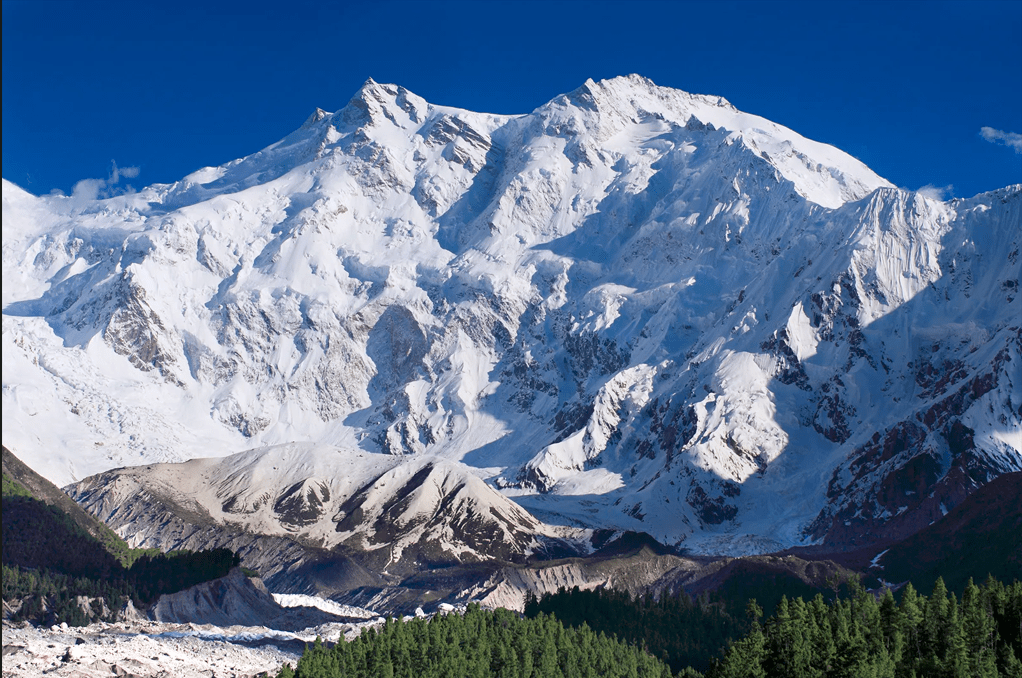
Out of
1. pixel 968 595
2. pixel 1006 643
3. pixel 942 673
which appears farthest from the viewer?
pixel 968 595

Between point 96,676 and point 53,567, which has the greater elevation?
point 53,567

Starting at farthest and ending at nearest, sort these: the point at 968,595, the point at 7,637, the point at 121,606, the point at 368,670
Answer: the point at 121,606
the point at 7,637
the point at 368,670
the point at 968,595

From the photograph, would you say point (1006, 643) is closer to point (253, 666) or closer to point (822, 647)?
point (822, 647)

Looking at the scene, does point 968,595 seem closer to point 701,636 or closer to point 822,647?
point 822,647

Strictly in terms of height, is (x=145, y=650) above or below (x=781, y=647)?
above

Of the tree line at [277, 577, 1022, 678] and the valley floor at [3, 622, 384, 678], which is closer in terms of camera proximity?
the tree line at [277, 577, 1022, 678]

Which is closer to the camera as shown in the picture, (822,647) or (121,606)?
(822,647)

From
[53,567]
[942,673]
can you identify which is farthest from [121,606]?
[942,673]

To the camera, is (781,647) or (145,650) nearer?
(781,647)

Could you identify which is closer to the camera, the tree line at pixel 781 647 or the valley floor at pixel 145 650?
the tree line at pixel 781 647

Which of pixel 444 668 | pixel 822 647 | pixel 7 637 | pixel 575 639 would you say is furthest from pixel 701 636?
pixel 7 637
